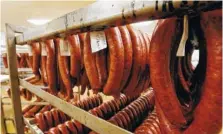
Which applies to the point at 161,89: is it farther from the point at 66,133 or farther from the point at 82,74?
the point at 66,133

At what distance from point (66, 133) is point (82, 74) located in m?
0.50

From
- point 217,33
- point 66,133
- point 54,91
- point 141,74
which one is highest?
point 217,33

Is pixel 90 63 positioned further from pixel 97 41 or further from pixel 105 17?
pixel 105 17

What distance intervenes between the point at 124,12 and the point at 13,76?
127 centimetres

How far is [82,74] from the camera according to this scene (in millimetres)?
941

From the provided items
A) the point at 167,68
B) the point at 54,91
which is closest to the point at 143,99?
the point at 54,91

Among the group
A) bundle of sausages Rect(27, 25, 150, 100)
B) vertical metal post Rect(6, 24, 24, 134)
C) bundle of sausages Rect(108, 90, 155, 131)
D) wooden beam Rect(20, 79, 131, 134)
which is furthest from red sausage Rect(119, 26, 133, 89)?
vertical metal post Rect(6, 24, 24, 134)

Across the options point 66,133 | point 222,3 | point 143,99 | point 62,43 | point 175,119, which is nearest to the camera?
point 222,3

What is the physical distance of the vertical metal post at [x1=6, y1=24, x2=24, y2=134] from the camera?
4.69ft

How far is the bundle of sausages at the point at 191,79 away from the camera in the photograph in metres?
0.35

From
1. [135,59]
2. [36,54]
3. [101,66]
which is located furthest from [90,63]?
[36,54]

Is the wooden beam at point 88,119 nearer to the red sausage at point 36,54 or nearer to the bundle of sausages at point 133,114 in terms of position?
the red sausage at point 36,54

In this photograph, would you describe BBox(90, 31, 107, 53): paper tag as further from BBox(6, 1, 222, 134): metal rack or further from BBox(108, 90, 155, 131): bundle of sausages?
BBox(108, 90, 155, 131): bundle of sausages

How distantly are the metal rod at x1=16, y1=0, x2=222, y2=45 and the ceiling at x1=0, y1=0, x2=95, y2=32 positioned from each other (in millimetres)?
3519
